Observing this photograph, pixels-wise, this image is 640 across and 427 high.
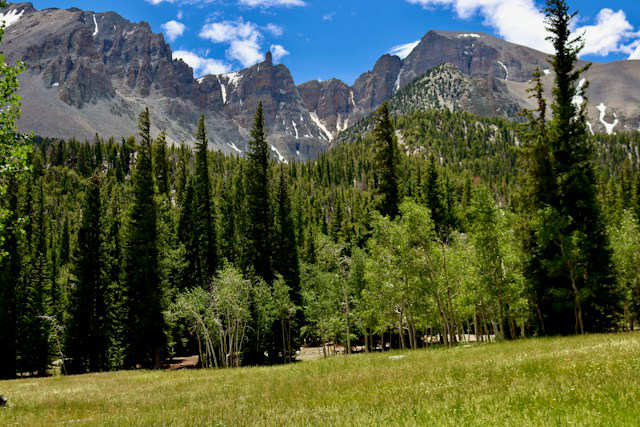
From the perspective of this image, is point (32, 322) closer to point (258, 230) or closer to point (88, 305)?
point (88, 305)

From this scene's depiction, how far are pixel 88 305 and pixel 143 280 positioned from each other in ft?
22.3

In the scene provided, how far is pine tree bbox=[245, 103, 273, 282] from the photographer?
145 feet

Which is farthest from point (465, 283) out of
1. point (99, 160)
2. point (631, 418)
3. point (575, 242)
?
point (99, 160)

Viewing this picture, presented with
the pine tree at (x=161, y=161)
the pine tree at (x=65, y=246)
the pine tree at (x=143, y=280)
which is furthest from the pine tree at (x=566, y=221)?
the pine tree at (x=65, y=246)

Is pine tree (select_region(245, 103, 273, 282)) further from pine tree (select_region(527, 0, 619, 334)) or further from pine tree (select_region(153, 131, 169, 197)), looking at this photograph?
pine tree (select_region(527, 0, 619, 334))

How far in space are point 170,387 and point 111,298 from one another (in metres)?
27.9

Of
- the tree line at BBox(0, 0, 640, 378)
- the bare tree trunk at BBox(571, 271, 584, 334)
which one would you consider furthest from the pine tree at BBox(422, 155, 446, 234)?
the bare tree trunk at BBox(571, 271, 584, 334)

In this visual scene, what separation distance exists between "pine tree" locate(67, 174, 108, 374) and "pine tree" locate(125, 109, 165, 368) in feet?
11.8

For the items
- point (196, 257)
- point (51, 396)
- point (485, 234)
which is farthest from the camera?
→ point (196, 257)

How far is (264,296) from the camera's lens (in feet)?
133

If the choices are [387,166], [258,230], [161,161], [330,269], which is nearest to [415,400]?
[258,230]

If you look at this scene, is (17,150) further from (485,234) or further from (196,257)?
(196,257)

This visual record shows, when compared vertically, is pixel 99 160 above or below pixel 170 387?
above

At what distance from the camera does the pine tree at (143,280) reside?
39.4 meters
